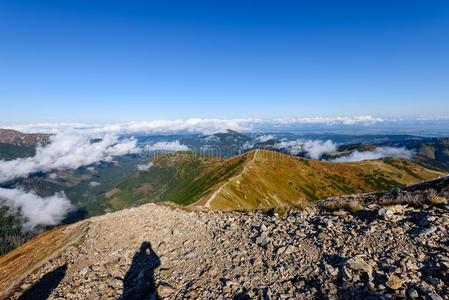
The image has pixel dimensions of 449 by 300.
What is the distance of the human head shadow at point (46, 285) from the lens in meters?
16.1

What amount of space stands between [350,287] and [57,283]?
49.5 feet

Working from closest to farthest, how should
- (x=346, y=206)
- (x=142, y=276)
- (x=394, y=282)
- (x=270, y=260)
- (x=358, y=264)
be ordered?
(x=394, y=282)
(x=358, y=264)
(x=270, y=260)
(x=142, y=276)
(x=346, y=206)

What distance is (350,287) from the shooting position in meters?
10.1

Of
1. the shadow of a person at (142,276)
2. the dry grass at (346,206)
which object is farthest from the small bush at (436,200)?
the shadow of a person at (142,276)

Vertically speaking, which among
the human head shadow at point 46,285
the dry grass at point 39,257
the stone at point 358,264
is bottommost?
the dry grass at point 39,257

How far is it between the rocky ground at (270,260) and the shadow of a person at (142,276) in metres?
0.06

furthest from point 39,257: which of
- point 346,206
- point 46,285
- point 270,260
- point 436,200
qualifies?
point 436,200

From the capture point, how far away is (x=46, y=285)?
17047 mm

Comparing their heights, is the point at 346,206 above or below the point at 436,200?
below

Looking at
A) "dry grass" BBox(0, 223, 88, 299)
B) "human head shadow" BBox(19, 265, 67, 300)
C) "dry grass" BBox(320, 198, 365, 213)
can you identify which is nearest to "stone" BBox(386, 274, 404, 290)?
"dry grass" BBox(320, 198, 365, 213)

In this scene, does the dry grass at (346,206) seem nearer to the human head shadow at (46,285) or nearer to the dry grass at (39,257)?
the human head shadow at (46,285)

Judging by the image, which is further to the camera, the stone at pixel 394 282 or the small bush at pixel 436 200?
the small bush at pixel 436 200

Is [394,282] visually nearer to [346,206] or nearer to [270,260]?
[270,260]

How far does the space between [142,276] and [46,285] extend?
19.9ft
